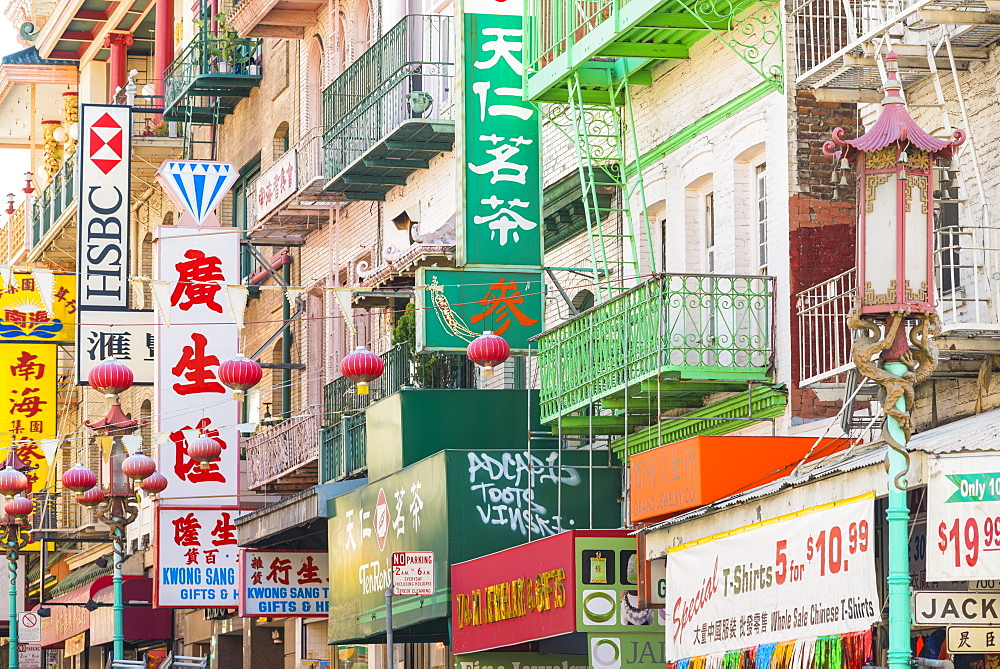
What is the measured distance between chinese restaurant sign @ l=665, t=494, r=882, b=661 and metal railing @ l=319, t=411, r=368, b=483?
11.2 meters

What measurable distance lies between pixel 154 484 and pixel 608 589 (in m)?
13.5

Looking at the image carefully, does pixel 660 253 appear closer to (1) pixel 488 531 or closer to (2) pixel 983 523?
(1) pixel 488 531

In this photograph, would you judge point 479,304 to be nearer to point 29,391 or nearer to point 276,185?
point 276,185

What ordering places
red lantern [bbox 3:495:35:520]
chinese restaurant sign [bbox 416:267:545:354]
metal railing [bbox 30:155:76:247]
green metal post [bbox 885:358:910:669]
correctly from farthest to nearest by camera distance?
metal railing [bbox 30:155:76:247] < red lantern [bbox 3:495:35:520] < chinese restaurant sign [bbox 416:267:545:354] < green metal post [bbox 885:358:910:669]

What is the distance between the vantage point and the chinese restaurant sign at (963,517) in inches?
537

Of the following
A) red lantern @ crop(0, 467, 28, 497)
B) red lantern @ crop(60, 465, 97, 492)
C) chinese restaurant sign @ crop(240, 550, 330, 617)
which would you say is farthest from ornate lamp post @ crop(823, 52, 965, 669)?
red lantern @ crop(0, 467, 28, 497)

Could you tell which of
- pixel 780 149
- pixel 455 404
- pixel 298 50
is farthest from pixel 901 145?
pixel 298 50

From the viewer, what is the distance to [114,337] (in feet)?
135

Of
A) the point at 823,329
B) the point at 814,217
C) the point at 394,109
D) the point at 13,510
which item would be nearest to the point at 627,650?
the point at 823,329

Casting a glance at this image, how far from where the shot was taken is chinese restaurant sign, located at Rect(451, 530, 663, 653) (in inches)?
784

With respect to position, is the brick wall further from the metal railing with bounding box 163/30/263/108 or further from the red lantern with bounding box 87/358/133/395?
the metal railing with bounding box 163/30/263/108

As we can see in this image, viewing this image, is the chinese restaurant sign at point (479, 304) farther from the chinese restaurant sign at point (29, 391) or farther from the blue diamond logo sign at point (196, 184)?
the chinese restaurant sign at point (29, 391)

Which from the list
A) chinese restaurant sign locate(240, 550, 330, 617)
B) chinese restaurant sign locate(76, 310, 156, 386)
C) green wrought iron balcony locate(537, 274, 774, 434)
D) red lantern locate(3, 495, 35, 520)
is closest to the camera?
green wrought iron balcony locate(537, 274, 774, 434)

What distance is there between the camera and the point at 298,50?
3847 cm
